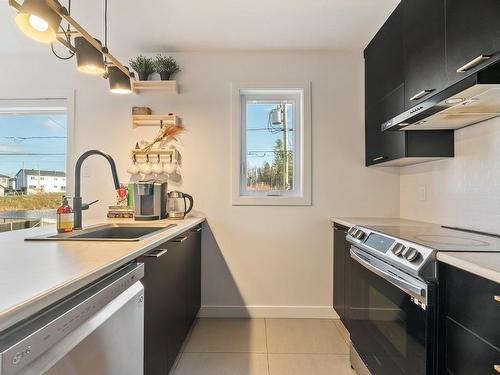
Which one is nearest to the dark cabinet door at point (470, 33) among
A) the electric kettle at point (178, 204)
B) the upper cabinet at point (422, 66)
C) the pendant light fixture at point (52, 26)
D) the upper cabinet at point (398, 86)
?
the upper cabinet at point (422, 66)

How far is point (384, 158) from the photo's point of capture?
217cm

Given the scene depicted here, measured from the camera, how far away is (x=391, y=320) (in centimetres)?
133

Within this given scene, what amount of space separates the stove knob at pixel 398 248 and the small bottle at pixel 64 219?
61.4 inches

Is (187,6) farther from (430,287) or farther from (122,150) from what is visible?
(430,287)

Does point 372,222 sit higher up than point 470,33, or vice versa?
point 470,33

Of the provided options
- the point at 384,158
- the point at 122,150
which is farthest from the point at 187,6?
the point at 384,158

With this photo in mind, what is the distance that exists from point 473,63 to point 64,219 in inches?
77.0

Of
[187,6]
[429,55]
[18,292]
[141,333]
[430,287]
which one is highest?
[187,6]

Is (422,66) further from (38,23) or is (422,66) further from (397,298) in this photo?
(38,23)

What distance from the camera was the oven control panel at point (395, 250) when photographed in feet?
3.50

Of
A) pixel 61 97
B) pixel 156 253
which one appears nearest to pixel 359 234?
pixel 156 253

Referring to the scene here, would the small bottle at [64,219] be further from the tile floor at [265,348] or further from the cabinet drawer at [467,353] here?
the cabinet drawer at [467,353]

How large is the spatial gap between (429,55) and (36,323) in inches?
75.3

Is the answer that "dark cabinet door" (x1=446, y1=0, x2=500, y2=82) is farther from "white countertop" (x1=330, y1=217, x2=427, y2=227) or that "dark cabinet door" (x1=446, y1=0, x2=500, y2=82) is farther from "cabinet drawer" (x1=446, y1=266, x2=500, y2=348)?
"white countertop" (x1=330, y1=217, x2=427, y2=227)
